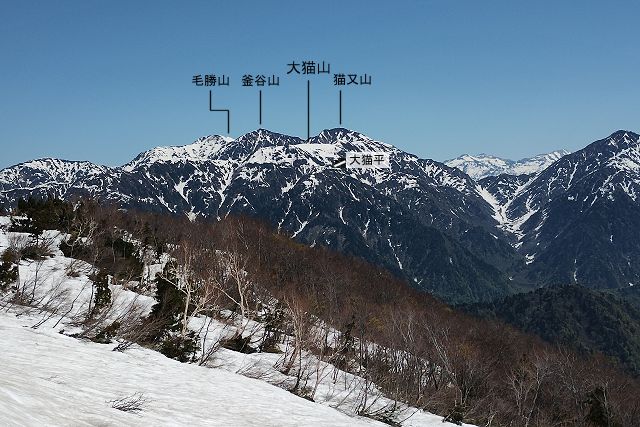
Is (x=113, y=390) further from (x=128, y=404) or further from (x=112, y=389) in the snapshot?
(x=128, y=404)

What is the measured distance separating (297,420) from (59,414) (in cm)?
825

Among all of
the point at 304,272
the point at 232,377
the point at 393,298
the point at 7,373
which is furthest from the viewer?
the point at 393,298

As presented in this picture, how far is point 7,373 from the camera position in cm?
988

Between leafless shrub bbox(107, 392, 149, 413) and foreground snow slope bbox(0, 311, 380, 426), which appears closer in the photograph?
foreground snow slope bbox(0, 311, 380, 426)

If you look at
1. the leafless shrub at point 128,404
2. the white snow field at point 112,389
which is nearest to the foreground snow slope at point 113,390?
the white snow field at point 112,389

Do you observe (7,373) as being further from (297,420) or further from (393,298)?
(393,298)

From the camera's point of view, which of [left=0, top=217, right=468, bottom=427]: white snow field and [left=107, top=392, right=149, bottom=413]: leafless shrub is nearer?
[left=0, top=217, right=468, bottom=427]: white snow field

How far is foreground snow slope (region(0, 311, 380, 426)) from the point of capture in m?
8.38

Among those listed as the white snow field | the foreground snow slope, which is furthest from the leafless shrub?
the foreground snow slope

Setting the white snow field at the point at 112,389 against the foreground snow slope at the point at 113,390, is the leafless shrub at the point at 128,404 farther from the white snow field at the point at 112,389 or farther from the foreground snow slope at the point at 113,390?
the foreground snow slope at the point at 113,390

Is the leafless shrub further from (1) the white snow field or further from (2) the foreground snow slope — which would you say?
(2) the foreground snow slope

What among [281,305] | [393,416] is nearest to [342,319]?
[281,305]

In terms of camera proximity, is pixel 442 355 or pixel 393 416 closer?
pixel 393 416

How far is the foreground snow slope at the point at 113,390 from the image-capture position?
838 cm
